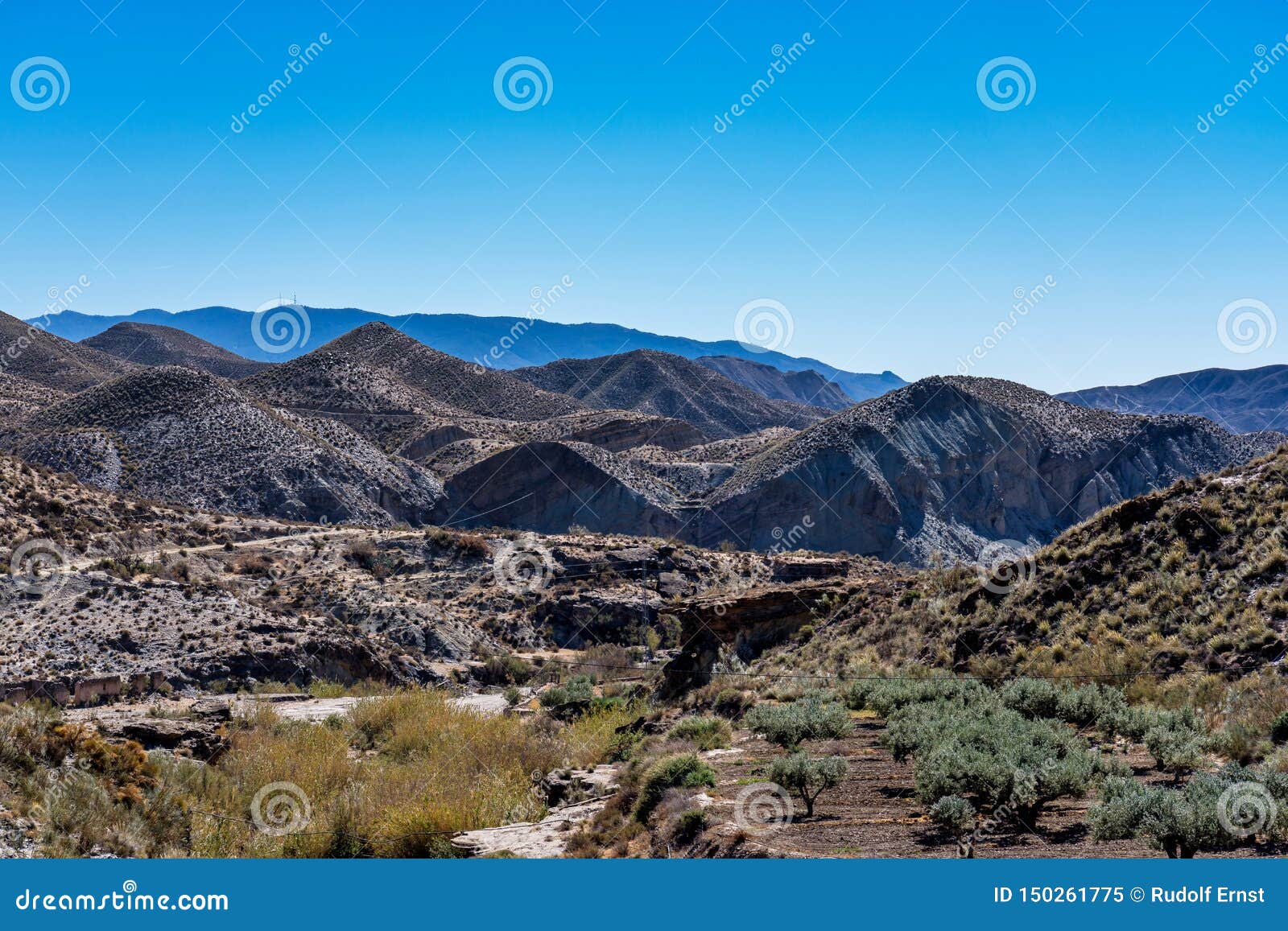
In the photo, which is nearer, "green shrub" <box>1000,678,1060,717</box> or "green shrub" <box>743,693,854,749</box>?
"green shrub" <box>1000,678,1060,717</box>

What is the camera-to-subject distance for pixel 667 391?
5930 inches

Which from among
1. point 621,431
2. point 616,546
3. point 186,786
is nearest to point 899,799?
point 186,786

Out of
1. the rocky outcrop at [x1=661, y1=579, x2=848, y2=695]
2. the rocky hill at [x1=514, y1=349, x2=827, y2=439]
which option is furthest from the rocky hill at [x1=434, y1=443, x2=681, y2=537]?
the rocky hill at [x1=514, y1=349, x2=827, y2=439]

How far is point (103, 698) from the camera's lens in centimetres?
2480

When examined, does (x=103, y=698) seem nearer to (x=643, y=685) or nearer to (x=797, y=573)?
(x=643, y=685)

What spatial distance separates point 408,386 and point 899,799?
101327 mm

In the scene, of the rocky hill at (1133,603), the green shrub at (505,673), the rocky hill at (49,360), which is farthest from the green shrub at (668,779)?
the rocky hill at (49,360)

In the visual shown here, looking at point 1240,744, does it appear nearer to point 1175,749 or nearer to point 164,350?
point 1175,749

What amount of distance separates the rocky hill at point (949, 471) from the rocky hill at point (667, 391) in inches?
2213

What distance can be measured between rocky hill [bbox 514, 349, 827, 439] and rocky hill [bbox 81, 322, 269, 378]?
1785 inches

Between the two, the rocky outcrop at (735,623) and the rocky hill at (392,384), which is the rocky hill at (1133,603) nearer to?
the rocky outcrop at (735,623)

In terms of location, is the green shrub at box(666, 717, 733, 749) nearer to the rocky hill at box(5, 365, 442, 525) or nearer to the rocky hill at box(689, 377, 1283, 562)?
the rocky hill at box(5, 365, 442, 525)

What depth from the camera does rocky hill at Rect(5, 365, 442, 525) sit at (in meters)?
61.0

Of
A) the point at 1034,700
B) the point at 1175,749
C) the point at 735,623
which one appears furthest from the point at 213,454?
the point at 1175,749
